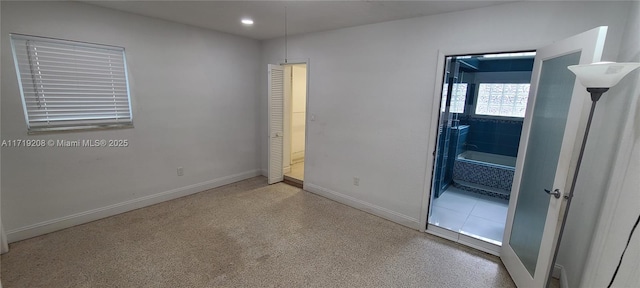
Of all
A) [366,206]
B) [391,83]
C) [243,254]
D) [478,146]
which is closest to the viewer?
[243,254]

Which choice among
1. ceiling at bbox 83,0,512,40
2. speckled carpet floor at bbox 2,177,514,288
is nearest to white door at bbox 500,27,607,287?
speckled carpet floor at bbox 2,177,514,288

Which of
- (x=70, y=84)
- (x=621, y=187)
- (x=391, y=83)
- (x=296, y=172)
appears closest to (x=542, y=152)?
(x=621, y=187)

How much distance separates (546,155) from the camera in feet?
6.10

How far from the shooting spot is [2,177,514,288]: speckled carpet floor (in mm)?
2064

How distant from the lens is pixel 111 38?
9.16 ft

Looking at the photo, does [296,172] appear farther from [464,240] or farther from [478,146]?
[478,146]

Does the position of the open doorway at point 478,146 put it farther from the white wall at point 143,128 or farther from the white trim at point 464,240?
the white wall at point 143,128

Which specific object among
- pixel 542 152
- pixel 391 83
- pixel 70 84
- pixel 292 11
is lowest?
pixel 542 152

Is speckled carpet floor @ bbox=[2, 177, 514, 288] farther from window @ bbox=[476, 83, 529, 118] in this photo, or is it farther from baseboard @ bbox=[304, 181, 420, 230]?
window @ bbox=[476, 83, 529, 118]

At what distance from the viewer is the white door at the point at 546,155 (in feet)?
5.09

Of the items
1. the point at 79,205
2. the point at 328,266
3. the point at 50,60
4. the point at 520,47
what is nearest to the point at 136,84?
the point at 50,60

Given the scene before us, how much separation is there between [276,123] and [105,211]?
242cm

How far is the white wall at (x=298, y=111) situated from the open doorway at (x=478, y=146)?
2802 mm

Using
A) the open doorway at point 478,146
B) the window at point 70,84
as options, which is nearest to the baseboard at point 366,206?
the open doorway at point 478,146
